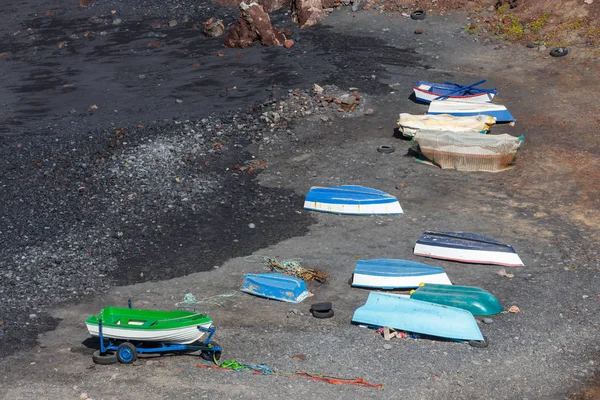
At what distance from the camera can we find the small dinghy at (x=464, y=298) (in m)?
10.7

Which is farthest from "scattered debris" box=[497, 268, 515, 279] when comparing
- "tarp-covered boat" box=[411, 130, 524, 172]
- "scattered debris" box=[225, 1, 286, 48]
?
"scattered debris" box=[225, 1, 286, 48]

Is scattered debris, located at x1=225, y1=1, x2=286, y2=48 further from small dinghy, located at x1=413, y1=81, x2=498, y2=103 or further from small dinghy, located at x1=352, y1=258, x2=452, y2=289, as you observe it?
small dinghy, located at x1=352, y1=258, x2=452, y2=289

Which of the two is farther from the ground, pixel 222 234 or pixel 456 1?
pixel 456 1

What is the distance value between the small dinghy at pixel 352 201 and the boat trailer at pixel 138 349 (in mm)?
5182

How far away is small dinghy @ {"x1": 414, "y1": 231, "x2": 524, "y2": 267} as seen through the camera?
12180 mm

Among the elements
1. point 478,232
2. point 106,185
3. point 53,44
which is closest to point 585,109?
point 478,232

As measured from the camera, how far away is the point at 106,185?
50.2 ft

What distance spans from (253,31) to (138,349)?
1557 centimetres

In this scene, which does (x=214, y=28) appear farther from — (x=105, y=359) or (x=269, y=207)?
(x=105, y=359)

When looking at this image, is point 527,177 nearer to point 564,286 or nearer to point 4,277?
point 564,286

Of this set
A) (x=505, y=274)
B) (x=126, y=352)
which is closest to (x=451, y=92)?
(x=505, y=274)

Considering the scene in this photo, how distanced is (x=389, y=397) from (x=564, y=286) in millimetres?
4087

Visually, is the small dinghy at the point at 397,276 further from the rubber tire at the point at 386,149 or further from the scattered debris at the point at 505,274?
the rubber tire at the point at 386,149

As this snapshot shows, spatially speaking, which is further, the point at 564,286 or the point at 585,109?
the point at 585,109
